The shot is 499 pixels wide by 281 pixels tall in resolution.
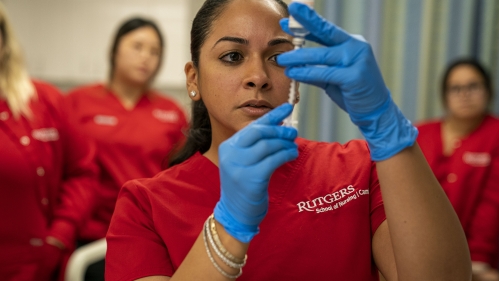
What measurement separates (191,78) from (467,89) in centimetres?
159

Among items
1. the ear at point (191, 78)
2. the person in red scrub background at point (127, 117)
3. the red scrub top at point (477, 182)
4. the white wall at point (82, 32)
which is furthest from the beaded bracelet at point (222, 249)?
the white wall at point (82, 32)

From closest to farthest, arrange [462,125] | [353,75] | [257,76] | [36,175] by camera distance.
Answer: [353,75], [257,76], [36,175], [462,125]

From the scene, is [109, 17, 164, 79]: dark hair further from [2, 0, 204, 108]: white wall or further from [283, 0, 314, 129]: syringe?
[283, 0, 314, 129]: syringe

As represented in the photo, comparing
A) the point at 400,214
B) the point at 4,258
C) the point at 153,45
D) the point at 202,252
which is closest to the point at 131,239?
the point at 202,252

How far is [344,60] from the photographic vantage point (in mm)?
813

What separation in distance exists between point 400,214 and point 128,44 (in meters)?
2.00

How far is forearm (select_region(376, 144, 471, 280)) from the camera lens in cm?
83

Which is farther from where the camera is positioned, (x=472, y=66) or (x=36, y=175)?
(x=472, y=66)

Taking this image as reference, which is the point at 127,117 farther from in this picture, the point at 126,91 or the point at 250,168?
the point at 250,168

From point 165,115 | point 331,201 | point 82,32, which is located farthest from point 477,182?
point 82,32

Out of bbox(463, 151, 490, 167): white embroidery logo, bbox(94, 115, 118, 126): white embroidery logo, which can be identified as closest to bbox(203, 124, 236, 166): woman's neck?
bbox(94, 115, 118, 126): white embroidery logo

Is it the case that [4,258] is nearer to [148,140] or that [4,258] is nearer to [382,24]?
[148,140]

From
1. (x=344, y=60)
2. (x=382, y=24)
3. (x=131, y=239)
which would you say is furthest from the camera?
(x=382, y=24)

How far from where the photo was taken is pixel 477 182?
230 cm
